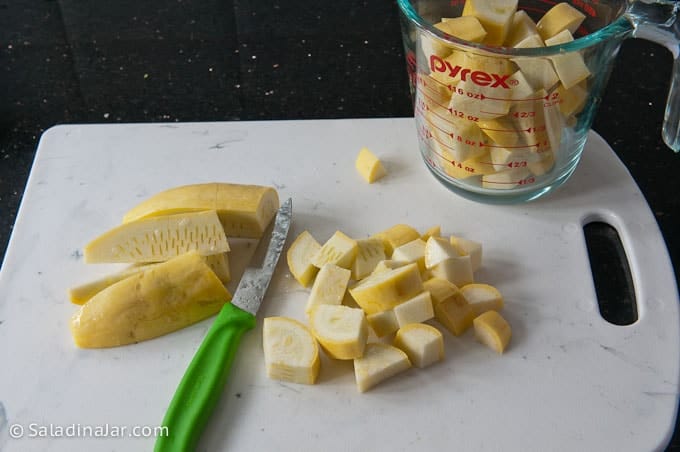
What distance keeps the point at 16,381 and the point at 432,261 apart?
24.3 inches

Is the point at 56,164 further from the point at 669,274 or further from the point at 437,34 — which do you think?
the point at 669,274

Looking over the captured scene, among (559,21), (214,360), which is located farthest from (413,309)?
(559,21)

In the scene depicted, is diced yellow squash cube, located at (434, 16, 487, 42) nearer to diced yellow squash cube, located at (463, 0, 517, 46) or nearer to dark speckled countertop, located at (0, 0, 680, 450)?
diced yellow squash cube, located at (463, 0, 517, 46)

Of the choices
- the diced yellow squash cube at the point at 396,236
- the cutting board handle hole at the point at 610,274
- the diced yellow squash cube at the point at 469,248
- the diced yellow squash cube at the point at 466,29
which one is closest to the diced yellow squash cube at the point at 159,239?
the diced yellow squash cube at the point at 396,236

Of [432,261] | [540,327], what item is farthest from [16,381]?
[540,327]

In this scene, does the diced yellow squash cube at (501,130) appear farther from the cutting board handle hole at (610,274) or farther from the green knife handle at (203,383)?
the green knife handle at (203,383)

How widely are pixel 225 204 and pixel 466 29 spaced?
46 cm

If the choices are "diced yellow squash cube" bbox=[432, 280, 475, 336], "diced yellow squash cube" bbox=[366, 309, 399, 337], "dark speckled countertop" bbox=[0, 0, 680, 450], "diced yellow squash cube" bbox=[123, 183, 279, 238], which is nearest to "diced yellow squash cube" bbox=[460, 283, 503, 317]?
"diced yellow squash cube" bbox=[432, 280, 475, 336]

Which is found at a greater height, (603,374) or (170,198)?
(170,198)

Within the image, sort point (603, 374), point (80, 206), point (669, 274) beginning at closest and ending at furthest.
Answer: point (603, 374) → point (669, 274) → point (80, 206)

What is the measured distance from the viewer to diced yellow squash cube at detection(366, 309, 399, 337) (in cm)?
108

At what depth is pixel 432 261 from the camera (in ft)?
3.71

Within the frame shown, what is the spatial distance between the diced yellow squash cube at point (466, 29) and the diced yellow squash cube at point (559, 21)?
118mm

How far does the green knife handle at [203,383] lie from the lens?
97 cm
